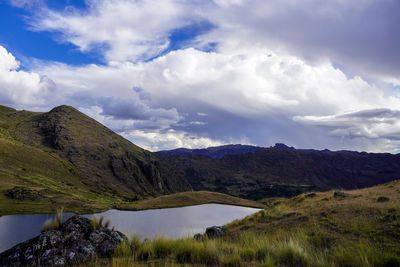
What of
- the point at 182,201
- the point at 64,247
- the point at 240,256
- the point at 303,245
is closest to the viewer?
the point at 64,247

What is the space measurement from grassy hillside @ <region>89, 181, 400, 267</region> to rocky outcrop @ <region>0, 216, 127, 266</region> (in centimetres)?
72

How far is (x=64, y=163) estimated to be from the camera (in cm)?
14088

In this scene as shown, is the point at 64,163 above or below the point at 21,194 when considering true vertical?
above

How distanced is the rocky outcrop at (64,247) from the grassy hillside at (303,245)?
0.72 metres

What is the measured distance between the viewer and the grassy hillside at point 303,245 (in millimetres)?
8336

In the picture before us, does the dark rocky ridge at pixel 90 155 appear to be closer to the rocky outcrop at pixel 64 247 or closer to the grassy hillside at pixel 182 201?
the grassy hillside at pixel 182 201

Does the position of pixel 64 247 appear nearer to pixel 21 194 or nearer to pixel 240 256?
pixel 240 256

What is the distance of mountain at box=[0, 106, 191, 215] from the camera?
103 metres

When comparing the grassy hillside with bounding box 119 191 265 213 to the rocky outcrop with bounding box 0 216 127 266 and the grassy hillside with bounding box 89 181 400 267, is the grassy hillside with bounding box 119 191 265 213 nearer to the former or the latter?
the grassy hillside with bounding box 89 181 400 267

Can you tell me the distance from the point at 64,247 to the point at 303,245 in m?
10.1

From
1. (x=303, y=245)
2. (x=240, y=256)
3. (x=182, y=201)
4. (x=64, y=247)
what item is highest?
(x=64, y=247)

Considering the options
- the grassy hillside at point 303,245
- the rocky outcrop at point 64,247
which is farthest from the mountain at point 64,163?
the grassy hillside at point 303,245

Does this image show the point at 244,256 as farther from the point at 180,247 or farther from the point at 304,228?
the point at 304,228

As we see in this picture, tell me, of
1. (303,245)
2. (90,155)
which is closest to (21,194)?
(303,245)
